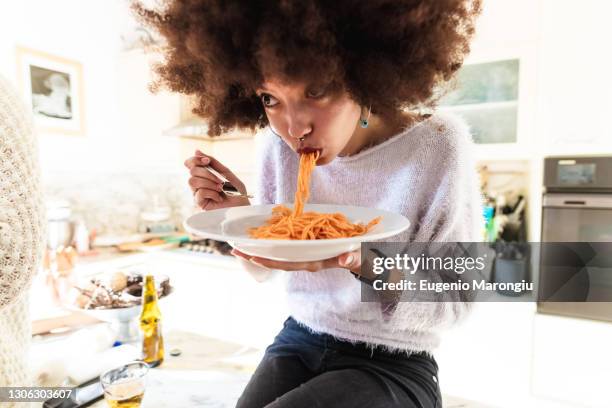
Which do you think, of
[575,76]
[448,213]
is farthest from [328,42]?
[575,76]

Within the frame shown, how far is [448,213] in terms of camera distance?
2.62 feet

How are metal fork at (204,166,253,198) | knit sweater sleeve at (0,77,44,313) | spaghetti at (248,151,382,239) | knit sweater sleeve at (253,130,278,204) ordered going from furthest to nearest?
knit sweater sleeve at (253,130,278,204) < metal fork at (204,166,253,198) < spaghetti at (248,151,382,239) < knit sweater sleeve at (0,77,44,313)

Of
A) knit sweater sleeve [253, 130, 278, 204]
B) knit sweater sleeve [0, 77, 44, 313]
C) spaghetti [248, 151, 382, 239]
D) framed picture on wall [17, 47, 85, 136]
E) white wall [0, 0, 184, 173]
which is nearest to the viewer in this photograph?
knit sweater sleeve [0, 77, 44, 313]

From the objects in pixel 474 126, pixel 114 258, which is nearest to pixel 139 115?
pixel 114 258

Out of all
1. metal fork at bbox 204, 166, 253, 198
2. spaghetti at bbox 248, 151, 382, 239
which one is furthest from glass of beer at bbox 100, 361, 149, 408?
metal fork at bbox 204, 166, 253, 198

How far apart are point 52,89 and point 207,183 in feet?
8.22

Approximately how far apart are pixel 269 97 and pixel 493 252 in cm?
188

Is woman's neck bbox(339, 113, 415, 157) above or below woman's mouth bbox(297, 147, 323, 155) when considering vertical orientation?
above

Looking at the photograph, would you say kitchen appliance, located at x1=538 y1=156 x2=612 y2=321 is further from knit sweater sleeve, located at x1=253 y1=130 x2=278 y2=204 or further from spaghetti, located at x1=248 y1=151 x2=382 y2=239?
spaghetti, located at x1=248 y1=151 x2=382 y2=239

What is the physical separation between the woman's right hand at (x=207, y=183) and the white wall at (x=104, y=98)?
7.41 feet

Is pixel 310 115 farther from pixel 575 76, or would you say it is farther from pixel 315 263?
pixel 575 76

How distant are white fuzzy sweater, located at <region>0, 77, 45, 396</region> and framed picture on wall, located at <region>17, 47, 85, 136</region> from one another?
2453 mm

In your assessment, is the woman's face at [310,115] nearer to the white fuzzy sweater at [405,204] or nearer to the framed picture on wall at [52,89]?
the white fuzzy sweater at [405,204]

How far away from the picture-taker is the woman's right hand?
0.89 meters
